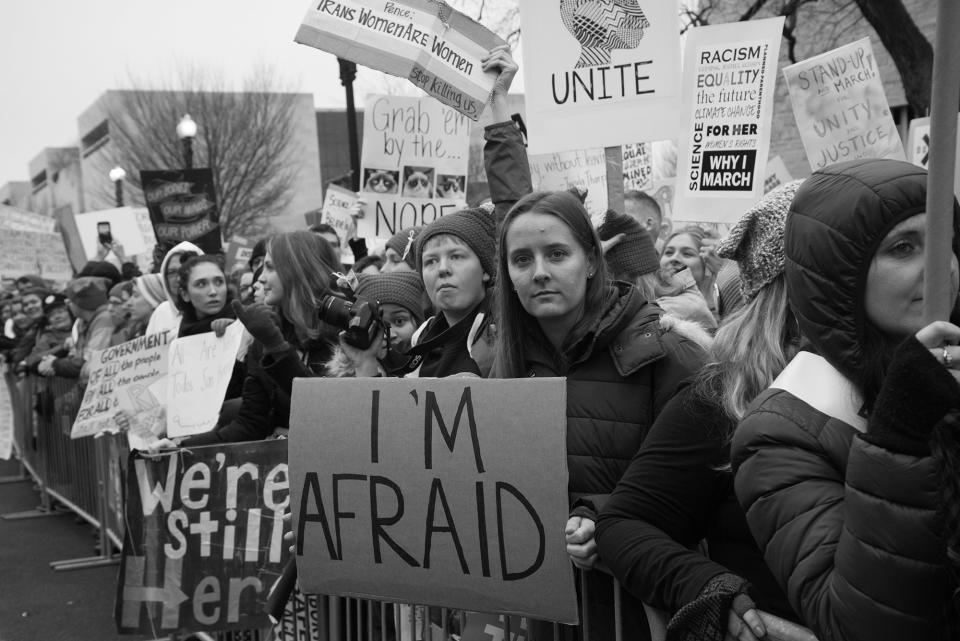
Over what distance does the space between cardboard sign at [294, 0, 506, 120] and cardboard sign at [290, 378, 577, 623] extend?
88.2 inches

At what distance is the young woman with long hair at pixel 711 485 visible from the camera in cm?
204

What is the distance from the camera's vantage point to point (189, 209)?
422 inches

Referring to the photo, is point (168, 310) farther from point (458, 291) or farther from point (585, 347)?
point (585, 347)

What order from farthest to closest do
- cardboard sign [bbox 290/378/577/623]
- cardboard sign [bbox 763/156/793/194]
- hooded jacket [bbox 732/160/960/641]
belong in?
cardboard sign [bbox 763/156/793/194] → cardboard sign [bbox 290/378/577/623] → hooded jacket [bbox 732/160/960/641]

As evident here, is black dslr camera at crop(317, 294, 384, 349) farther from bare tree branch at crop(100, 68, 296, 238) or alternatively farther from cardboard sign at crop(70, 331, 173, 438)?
bare tree branch at crop(100, 68, 296, 238)

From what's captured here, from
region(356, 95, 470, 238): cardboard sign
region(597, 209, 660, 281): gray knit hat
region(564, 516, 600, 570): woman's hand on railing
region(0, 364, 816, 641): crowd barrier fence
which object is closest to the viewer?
region(564, 516, 600, 570): woman's hand on railing

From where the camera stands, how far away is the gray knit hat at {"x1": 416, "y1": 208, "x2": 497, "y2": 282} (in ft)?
12.4

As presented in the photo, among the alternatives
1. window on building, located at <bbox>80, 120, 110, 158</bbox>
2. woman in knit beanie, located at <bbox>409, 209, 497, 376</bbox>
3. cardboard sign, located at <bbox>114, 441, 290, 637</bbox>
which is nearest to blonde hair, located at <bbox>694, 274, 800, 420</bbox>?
woman in knit beanie, located at <bbox>409, 209, 497, 376</bbox>

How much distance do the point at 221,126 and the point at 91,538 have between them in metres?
37.4

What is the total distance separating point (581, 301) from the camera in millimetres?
2914

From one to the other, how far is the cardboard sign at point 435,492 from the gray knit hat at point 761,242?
545 millimetres

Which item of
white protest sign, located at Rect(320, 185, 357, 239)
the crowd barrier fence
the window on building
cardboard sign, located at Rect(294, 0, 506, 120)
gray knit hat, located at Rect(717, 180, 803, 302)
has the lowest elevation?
the crowd barrier fence

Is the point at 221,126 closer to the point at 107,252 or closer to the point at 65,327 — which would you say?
the point at 107,252

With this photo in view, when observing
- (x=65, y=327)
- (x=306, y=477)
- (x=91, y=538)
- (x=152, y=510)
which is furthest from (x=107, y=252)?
(x=306, y=477)
